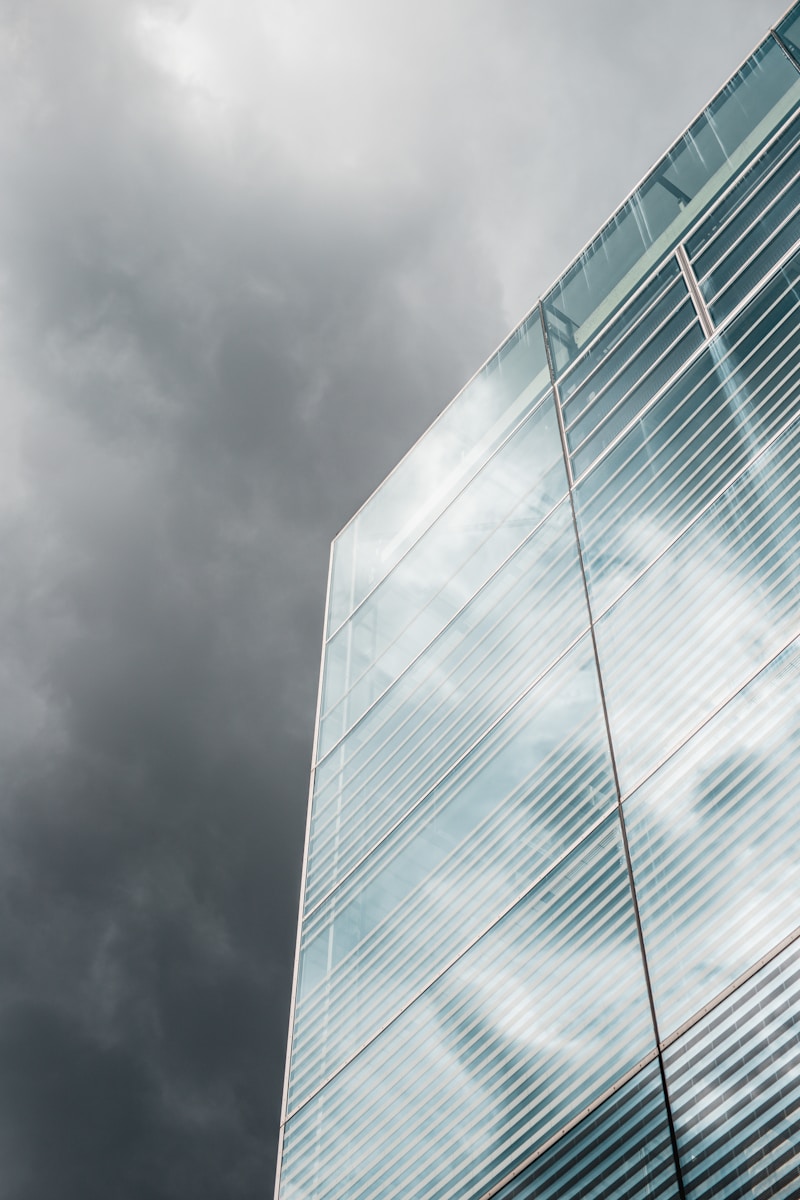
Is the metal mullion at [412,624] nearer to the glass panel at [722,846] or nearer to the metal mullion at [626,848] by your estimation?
the metal mullion at [626,848]

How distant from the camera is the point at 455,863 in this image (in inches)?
394

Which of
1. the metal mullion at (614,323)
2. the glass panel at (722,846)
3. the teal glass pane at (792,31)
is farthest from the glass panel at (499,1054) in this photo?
the teal glass pane at (792,31)

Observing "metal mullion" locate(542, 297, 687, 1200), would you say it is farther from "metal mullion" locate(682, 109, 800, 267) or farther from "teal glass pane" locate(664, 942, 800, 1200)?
"metal mullion" locate(682, 109, 800, 267)

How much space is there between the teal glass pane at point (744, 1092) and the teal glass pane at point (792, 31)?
27.4 feet

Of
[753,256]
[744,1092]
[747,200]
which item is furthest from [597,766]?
[747,200]

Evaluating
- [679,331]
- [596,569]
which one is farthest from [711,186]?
[596,569]

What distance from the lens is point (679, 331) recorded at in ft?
36.1

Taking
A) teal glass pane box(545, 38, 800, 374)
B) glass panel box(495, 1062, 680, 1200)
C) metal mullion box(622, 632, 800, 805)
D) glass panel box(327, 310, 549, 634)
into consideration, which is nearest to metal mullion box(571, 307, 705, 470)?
teal glass pane box(545, 38, 800, 374)

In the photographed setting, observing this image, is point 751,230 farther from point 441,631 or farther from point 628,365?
point 441,631

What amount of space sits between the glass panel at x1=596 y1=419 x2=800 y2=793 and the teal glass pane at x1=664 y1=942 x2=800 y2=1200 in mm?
1953

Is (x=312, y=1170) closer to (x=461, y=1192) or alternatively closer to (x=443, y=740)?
(x=461, y=1192)

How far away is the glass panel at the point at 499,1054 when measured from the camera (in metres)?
7.55

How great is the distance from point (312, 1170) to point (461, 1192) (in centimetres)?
204

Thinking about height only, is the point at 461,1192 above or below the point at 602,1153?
below
